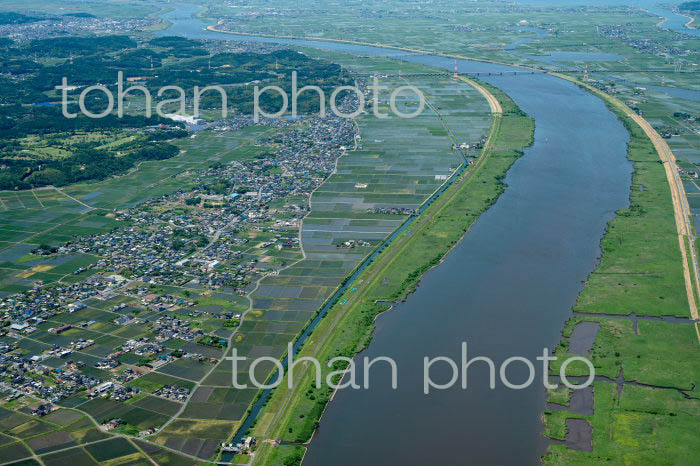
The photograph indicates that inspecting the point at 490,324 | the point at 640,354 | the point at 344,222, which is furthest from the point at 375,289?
the point at 640,354

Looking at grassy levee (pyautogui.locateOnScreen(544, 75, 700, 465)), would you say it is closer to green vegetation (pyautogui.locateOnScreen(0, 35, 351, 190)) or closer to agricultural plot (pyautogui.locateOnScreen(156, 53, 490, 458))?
agricultural plot (pyautogui.locateOnScreen(156, 53, 490, 458))

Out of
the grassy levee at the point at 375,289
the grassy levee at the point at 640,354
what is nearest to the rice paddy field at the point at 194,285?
the grassy levee at the point at 375,289

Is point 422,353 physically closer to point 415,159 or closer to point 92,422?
point 92,422

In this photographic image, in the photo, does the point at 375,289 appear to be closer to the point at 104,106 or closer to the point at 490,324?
the point at 490,324

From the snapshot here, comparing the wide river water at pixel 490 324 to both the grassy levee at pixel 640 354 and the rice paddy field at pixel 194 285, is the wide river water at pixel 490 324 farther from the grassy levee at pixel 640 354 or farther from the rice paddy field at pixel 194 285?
the rice paddy field at pixel 194 285

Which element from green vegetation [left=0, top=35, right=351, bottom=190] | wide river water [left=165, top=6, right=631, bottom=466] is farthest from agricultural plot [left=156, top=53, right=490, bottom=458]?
green vegetation [left=0, top=35, right=351, bottom=190]

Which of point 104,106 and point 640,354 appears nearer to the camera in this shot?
point 640,354
